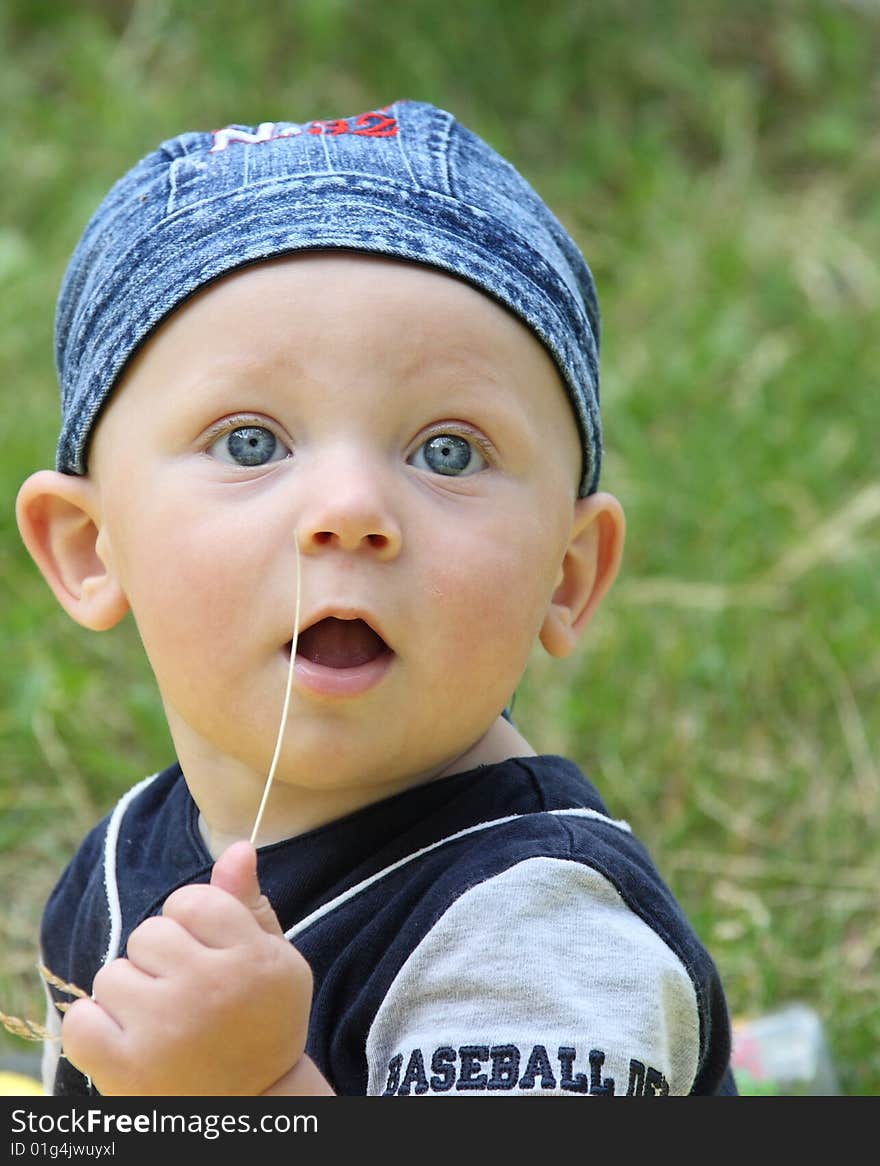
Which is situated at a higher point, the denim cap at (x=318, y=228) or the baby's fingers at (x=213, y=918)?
the denim cap at (x=318, y=228)

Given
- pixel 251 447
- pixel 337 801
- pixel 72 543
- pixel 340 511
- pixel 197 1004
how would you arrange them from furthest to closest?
pixel 72 543 → pixel 337 801 → pixel 251 447 → pixel 340 511 → pixel 197 1004

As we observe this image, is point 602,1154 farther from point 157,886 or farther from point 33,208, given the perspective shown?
point 33,208

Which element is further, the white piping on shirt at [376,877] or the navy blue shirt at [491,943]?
the white piping on shirt at [376,877]

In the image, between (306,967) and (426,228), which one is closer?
(306,967)

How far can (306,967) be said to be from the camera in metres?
1.35

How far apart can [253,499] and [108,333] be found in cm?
29

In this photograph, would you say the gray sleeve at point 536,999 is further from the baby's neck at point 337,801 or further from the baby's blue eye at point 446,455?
the baby's blue eye at point 446,455

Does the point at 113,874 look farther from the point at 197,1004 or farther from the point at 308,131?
the point at 308,131

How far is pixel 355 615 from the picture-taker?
146 centimetres

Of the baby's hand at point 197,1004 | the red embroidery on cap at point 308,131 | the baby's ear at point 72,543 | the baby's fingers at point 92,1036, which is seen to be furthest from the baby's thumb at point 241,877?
the red embroidery on cap at point 308,131

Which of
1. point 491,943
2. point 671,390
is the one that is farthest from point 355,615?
point 671,390

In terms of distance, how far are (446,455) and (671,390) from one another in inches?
90.7

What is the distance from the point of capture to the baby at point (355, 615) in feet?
4.64

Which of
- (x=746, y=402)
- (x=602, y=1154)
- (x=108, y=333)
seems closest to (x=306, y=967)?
(x=602, y=1154)
